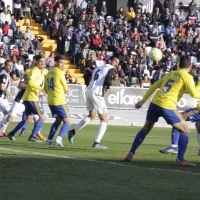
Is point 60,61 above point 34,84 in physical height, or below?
above

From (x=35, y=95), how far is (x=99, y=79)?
2.03m

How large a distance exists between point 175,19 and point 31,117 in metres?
22.1

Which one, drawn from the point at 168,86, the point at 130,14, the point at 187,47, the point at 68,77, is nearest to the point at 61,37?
the point at 68,77

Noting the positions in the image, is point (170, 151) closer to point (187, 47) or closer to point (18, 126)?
point (18, 126)

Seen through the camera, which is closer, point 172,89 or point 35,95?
point 172,89

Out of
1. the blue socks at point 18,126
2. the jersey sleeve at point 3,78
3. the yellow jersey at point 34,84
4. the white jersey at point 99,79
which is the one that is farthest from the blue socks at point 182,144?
the jersey sleeve at point 3,78

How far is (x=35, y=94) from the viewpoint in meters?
16.8

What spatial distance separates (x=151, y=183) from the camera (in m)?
9.37

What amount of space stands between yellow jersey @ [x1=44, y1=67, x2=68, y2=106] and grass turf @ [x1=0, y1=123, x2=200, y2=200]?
105 centimetres

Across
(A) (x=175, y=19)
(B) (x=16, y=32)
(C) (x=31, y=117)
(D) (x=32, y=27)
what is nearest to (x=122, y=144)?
(C) (x=31, y=117)

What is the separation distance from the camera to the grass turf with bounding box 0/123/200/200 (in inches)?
329

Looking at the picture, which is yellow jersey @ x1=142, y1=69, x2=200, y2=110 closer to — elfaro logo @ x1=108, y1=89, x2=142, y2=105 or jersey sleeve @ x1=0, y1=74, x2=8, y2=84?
jersey sleeve @ x1=0, y1=74, x2=8, y2=84

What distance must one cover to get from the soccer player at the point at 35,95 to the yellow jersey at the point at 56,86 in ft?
2.91

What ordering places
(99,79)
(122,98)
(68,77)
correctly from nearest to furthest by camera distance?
(99,79) → (122,98) → (68,77)
